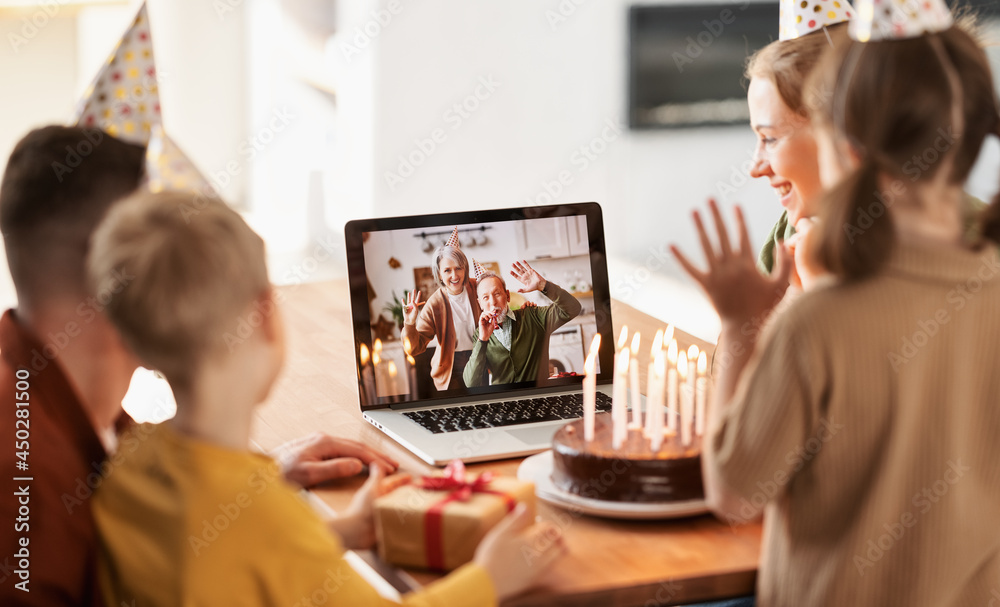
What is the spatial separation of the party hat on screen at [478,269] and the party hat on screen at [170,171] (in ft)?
1.60

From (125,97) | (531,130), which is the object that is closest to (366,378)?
(125,97)

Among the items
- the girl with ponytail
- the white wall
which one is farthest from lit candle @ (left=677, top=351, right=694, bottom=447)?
the white wall

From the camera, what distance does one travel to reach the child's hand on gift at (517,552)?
3.41ft

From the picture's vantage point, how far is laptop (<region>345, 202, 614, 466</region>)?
153cm

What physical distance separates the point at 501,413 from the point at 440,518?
1.39 feet

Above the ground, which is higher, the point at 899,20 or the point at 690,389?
the point at 899,20

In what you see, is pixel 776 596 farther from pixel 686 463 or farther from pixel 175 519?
pixel 175 519

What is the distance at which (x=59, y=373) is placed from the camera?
1118mm

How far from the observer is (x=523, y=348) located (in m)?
1.58

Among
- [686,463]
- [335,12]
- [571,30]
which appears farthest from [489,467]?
[335,12]

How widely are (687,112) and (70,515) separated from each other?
4100 mm

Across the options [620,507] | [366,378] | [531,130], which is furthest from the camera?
[531,130]

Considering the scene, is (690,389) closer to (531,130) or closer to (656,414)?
(656,414)

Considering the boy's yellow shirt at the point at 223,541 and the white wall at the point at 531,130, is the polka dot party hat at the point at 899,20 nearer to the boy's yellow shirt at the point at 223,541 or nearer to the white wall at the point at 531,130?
the boy's yellow shirt at the point at 223,541
